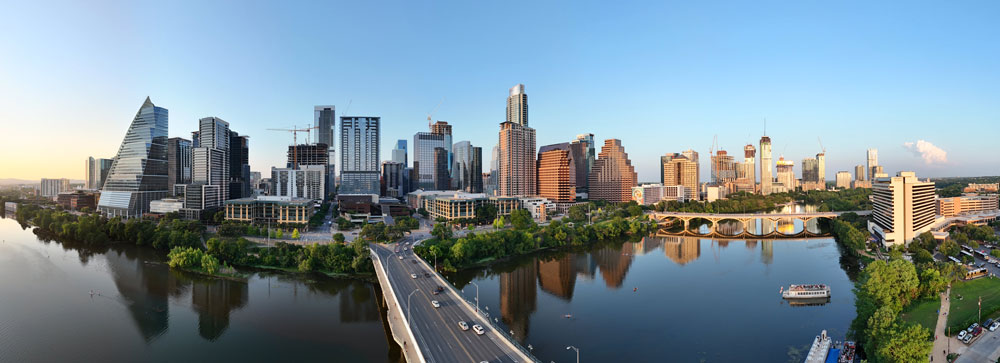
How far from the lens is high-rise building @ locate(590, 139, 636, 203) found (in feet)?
396

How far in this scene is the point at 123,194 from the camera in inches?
3467

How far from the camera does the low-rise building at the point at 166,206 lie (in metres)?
83.8

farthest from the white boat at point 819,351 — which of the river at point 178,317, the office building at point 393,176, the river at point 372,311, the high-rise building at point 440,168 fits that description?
the high-rise building at point 440,168

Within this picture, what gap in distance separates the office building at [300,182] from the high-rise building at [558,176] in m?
62.6

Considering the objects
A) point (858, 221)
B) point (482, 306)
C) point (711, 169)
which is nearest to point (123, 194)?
point (482, 306)

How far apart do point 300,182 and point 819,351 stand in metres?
121

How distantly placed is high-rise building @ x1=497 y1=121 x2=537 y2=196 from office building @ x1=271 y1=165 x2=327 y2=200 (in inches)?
2068

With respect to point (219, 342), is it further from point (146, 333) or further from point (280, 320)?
point (146, 333)

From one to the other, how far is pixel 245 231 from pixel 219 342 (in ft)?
128

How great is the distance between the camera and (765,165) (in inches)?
7116

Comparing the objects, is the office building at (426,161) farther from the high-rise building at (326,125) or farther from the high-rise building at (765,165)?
the high-rise building at (765,165)

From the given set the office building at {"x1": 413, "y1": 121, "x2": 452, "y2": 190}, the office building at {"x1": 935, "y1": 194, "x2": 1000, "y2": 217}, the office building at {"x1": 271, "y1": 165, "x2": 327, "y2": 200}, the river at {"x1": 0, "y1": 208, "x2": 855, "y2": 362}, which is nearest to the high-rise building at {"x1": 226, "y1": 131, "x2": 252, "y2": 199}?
the office building at {"x1": 271, "y1": 165, "x2": 327, "y2": 200}

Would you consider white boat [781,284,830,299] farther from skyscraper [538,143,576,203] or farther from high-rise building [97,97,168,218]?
high-rise building [97,97,168,218]

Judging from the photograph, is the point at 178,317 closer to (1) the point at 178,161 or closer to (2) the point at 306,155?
(1) the point at 178,161
